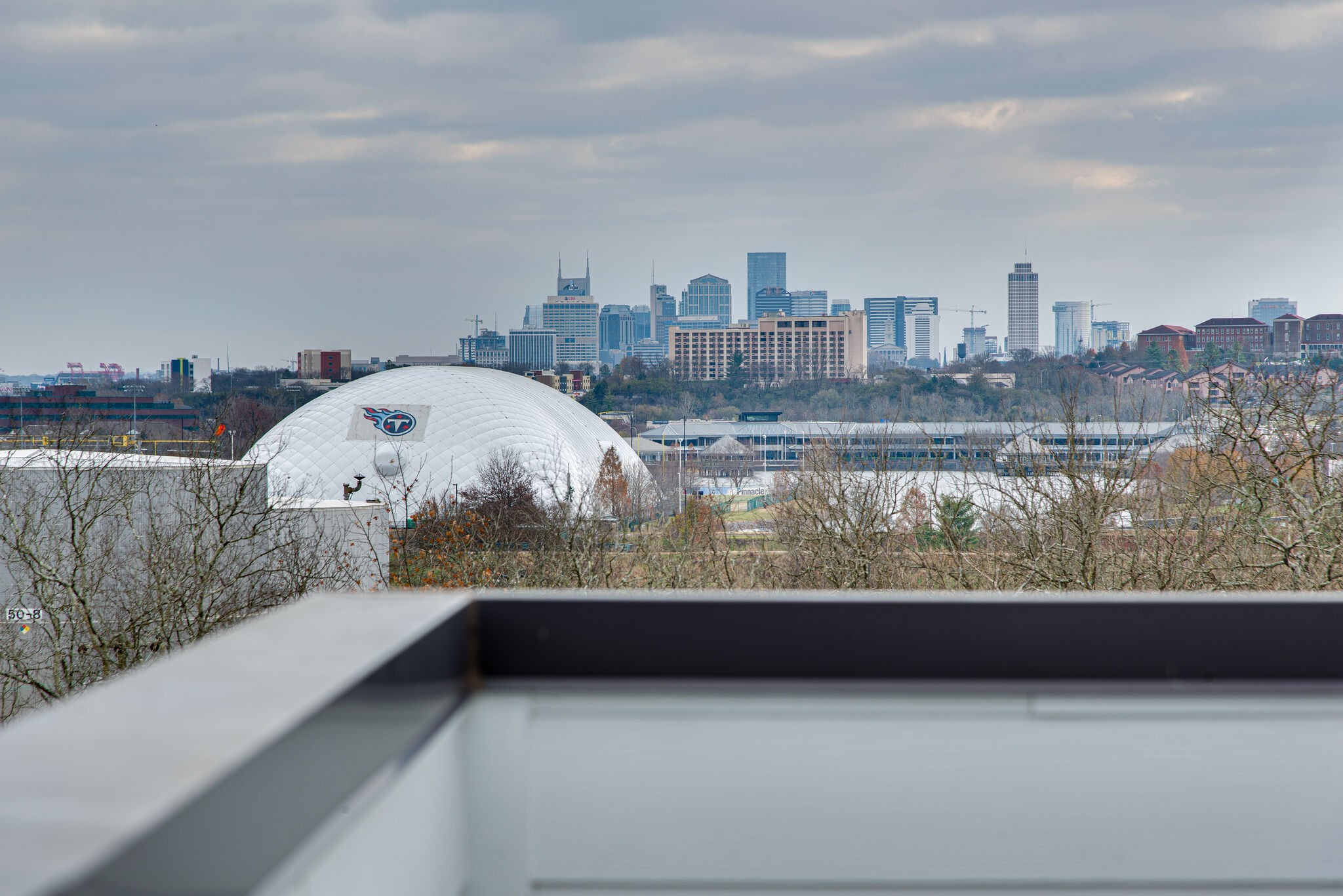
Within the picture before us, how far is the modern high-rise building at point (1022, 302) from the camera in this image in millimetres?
42094

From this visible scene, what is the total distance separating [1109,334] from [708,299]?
46652mm

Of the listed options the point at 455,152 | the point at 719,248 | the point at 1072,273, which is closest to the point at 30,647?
the point at 455,152

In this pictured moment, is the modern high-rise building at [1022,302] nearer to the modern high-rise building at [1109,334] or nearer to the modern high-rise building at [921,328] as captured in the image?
the modern high-rise building at [921,328]

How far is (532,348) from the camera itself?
53281mm

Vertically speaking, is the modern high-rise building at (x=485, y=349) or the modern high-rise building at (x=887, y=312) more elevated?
the modern high-rise building at (x=887, y=312)

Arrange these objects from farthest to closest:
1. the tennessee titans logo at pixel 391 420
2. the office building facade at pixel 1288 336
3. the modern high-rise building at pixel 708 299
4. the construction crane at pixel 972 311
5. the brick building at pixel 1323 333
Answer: the modern high-rise building at pixel 708 299 → the construction crane at pixel 972 311 → the tennessee titans logo at pixel 391 420 → the brick building at pixel 1323 333 → the office building facade at pixel 1288 336

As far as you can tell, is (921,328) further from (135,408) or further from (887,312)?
(135,408)

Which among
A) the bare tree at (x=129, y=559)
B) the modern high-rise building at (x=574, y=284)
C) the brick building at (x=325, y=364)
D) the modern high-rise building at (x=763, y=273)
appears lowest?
the bare tree at (x=129, y=559)

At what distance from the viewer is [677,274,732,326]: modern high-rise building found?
67312mm

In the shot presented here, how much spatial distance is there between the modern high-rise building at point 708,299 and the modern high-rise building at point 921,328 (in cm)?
1046

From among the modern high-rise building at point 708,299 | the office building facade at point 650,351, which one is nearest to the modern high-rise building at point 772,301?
the modern high-rise building at point 708,299

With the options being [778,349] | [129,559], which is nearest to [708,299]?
[778,349]

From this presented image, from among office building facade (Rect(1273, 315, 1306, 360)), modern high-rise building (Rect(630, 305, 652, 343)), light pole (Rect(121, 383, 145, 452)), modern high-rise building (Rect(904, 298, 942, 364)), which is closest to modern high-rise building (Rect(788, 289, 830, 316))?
modern high-rise building (Rect(904, 298, 942, 364))

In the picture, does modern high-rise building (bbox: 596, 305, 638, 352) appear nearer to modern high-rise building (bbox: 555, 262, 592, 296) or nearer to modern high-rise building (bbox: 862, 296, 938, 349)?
modern high-rise building (bbox: 555, 262, 592, 296)
